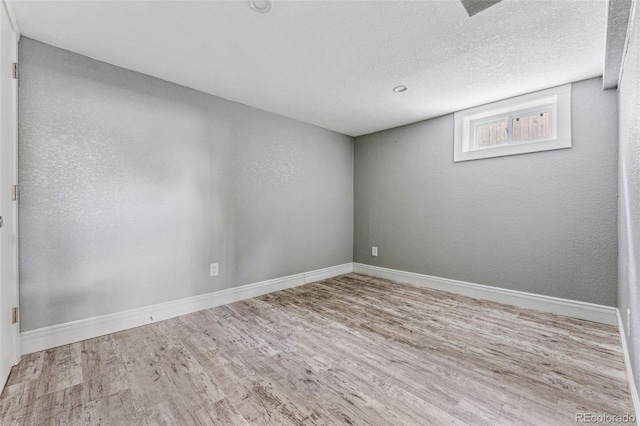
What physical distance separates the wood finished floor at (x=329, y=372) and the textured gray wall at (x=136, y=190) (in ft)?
1.43

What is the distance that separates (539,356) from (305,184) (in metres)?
2.79

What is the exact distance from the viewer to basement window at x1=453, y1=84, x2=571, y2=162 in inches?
98.3

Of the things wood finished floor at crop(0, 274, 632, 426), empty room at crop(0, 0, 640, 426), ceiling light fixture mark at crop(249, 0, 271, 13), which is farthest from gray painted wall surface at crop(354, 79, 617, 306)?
ceiling light fixture mark at crop(249, 0, 271, 13)

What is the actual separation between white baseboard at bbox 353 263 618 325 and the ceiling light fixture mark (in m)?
3.18

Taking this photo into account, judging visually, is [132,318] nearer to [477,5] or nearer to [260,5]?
[260,5]

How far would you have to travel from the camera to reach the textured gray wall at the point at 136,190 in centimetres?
188

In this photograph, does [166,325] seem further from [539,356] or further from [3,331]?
Result: [539,356]

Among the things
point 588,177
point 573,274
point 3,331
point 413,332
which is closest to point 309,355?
point 413,332

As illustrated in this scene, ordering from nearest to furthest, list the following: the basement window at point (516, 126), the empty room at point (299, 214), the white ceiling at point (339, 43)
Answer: the empty room at point (299, 214), the white ceiling at point (339, 43), the basement window at point (516, 126)

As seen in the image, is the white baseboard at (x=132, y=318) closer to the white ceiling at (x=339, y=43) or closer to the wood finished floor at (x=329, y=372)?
the wood finished floor at (x=329, y=372)

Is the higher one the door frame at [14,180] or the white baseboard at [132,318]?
the door frame at [14,180]

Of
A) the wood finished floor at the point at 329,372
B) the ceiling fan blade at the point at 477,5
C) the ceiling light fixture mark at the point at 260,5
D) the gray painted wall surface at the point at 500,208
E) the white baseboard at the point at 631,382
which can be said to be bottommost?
the wood finished floor at the point at 329,372

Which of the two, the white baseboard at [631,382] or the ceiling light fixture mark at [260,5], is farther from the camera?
the ceiling light fixture mark at [260,5]

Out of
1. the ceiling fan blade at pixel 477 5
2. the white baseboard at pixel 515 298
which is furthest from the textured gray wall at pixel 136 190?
the ceiling fan blade at pixel 477 5
